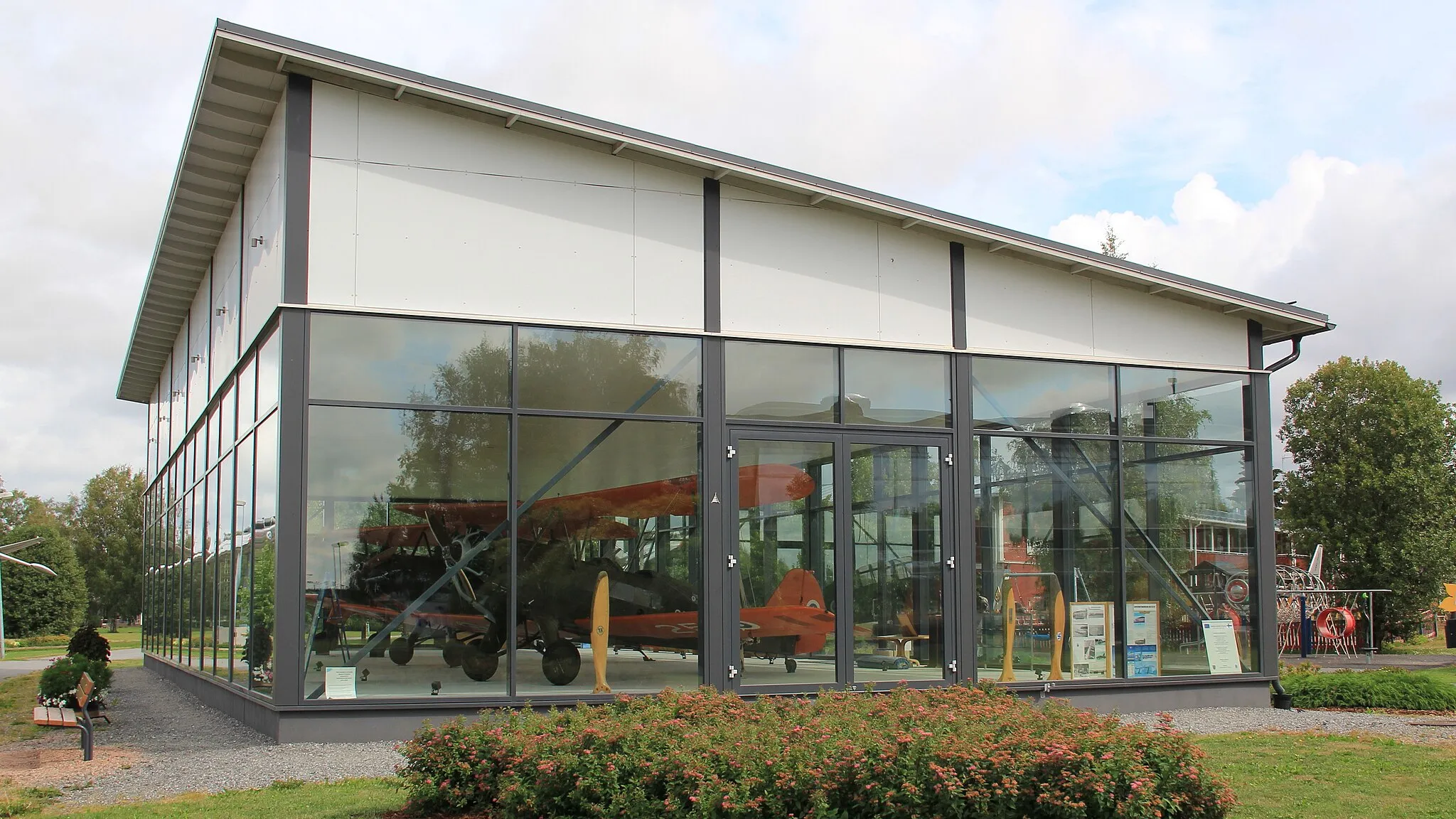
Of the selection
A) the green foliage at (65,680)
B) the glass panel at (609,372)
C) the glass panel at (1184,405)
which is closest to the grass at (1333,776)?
the glass panel at (1184,405)

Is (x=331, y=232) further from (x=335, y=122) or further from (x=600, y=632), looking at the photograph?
(x=600, y=632)

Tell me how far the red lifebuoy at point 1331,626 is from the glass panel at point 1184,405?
556 inches

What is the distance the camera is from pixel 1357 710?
44.8 ft

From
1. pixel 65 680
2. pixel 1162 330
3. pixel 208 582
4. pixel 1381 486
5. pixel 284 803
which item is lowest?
pixel 284 803

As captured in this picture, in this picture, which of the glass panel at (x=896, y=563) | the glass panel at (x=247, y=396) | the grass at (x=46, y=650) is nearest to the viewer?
the glass panel at (x=896, y=563)

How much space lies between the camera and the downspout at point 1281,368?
46.1ft

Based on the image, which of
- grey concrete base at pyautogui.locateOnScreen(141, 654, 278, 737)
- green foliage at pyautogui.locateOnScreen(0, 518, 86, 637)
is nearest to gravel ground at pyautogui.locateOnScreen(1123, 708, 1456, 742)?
grey concrete base at pyautogui.locateOnScreen(141, 654, 278, 737)

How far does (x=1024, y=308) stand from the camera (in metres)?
13.6

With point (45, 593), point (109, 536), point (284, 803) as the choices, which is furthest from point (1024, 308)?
point (109, 536)

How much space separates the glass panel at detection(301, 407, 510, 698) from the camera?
10516 millimetres

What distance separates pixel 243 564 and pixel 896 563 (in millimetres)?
6872

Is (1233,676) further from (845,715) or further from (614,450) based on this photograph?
(845,715)

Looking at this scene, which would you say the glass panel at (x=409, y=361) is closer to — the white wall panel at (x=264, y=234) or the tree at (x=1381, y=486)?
the white wall panel at (x=264, y=234)

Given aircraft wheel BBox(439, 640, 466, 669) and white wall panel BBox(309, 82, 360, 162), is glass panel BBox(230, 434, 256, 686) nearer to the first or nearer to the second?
aircraft wheel BBox(439, 640, 466, 669)
